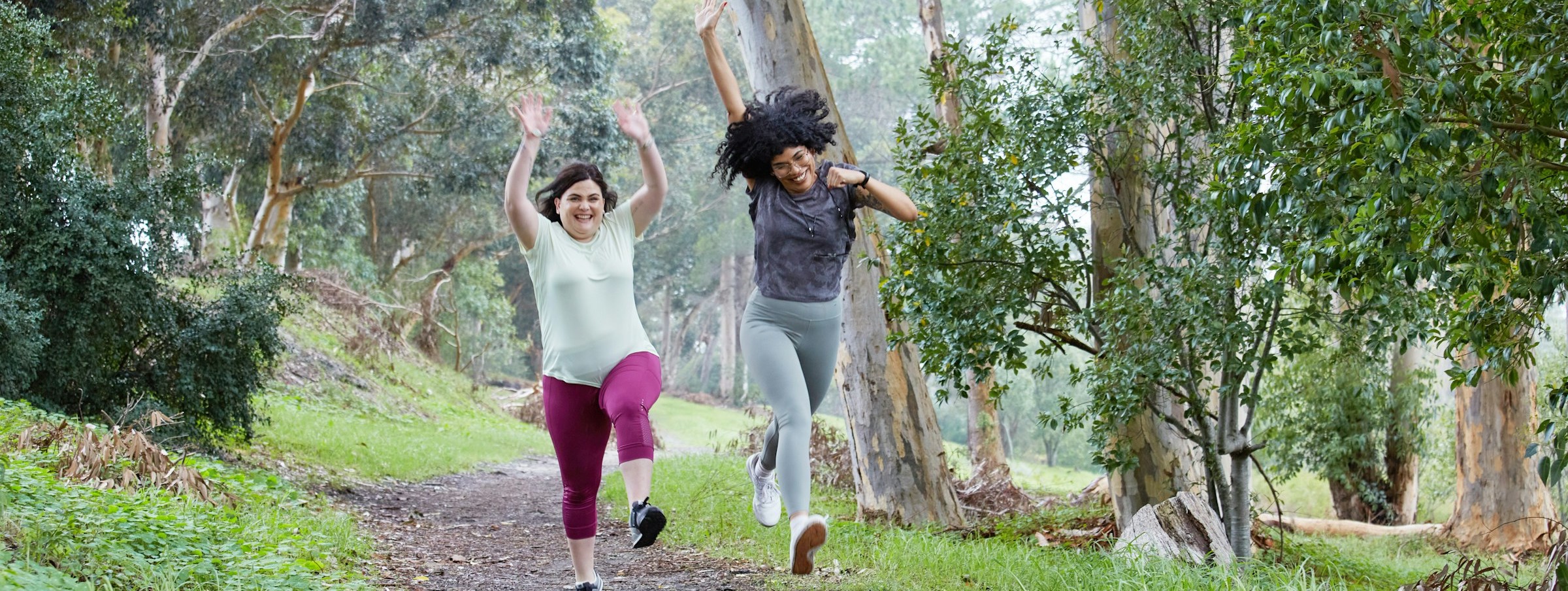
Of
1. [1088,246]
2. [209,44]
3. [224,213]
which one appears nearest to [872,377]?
[1088,246]

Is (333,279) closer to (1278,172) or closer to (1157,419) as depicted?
(1157,419)

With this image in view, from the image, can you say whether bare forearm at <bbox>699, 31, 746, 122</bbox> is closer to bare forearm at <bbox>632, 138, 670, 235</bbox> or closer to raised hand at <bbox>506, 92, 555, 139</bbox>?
bare forearm at <bbox>632, 138, 670, 235</bbox>

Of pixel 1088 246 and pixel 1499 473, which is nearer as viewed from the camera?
pixel 1088 246

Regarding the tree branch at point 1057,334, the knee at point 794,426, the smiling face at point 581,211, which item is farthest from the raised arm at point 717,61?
the tree branch at point 1057,334

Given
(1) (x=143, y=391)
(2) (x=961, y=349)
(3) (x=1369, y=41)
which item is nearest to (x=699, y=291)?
(1) (x=143, y=391)

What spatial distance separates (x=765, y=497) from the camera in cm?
507

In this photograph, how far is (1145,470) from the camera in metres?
8.45

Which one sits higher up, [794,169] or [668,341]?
[668,341]

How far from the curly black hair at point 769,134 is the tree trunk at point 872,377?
363 cm

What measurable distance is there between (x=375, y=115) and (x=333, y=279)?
4.29 m

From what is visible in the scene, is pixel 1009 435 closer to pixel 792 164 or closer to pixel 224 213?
pixel 224 213

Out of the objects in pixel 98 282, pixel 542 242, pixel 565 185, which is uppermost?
pixel 565 185

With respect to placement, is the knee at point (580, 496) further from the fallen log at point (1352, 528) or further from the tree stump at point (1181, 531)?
the fallen log at point (1352, 528)

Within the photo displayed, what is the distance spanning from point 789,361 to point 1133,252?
3.78 meters
